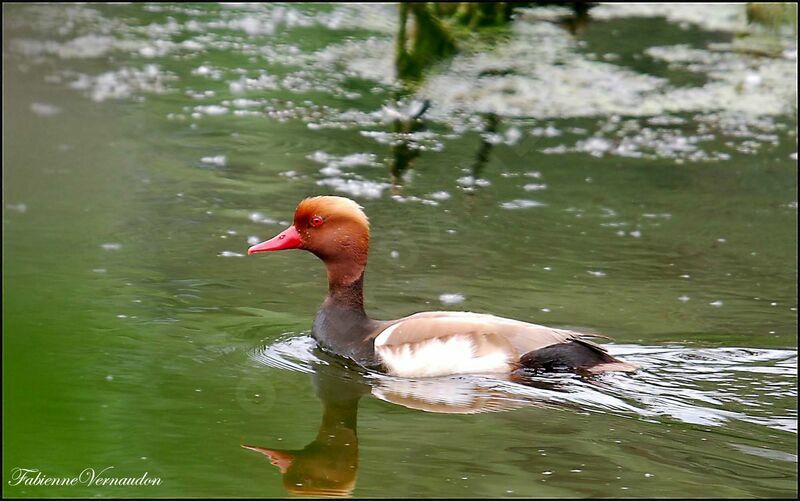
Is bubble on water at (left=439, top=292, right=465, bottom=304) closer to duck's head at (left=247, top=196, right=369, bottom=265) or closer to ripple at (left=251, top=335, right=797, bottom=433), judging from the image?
duck's head at (left=247, top=196, right=369, bottom=265)

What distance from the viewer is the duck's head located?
6875 mm

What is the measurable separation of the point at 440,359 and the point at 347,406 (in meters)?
0.74

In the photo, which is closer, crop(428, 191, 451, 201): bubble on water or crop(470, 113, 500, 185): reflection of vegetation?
crop(428, 191, 451, 201): bubble on water

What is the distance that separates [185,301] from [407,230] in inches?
95.5

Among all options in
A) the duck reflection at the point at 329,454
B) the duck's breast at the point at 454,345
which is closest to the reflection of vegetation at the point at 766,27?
the duck's breast at the point at 454,345

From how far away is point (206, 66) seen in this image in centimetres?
1395

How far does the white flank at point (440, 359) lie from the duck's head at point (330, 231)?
30.9 inches

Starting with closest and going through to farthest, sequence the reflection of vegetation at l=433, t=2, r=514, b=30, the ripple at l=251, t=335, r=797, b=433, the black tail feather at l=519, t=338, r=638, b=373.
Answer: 1. the ripple at l=251, t=335, r=797, b=433
2. the black tail feather at l=519, t=338, r=638, b=373
3. the reflection of vegetation at l=433, t=2, r=514, b=30

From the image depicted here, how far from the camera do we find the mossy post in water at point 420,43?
45.1 ft

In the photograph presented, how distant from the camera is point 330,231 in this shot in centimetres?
690
